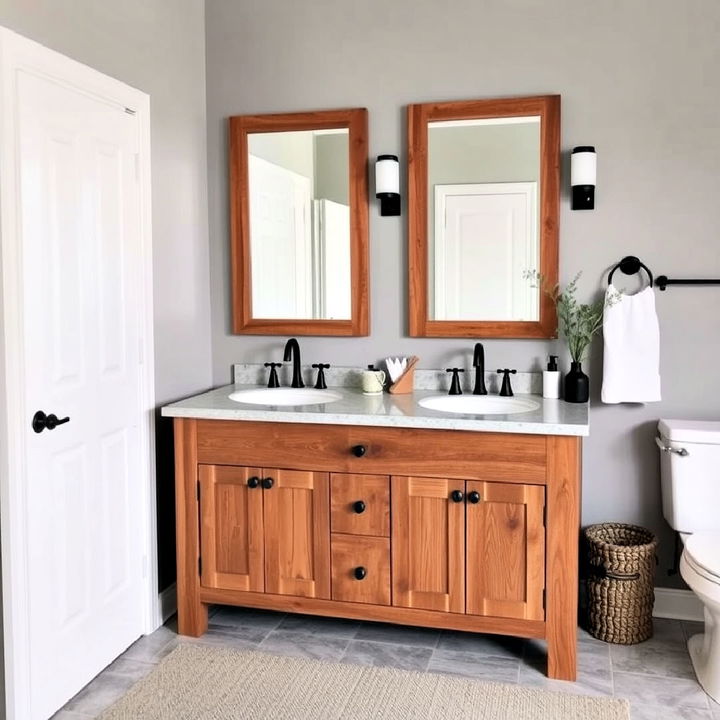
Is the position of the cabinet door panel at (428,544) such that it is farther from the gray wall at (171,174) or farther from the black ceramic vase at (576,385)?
the gray wall at (171,174)

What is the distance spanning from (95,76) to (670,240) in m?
2.01

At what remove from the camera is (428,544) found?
8.67 ft

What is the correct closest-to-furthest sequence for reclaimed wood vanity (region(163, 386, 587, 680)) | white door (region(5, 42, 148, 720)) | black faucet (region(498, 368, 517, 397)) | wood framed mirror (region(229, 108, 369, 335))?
white door (region(5, 42, 148, 720)) → reclaimed wood vanity (region(163, 386, 587, 680)) → black faucet (region(498, 368, 517, 397)) → wood framed mirror (region(229, 108, 369, 335))

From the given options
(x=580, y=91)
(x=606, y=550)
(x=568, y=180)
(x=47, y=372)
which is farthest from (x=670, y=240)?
(x=47, y=372)

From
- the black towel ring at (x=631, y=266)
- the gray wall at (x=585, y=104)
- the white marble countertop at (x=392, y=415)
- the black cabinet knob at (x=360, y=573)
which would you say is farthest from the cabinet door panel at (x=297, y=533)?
the black towel ring at (x=631, y=266)

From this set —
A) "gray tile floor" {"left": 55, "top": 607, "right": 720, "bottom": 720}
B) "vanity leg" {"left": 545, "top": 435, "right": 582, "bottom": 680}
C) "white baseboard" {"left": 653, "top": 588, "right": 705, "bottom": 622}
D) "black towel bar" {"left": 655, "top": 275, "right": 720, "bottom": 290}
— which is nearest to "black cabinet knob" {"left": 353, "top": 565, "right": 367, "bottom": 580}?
"gray tile floor" {"left": 55, "top": 607, "right": 720, "bottom": 720}

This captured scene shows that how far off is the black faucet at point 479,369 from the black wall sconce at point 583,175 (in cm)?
62

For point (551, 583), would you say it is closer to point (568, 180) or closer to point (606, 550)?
→ point (606, 550)

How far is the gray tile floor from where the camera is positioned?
8.02ft

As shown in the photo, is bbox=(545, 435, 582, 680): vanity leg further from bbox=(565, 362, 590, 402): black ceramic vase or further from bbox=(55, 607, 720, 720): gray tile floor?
bbox=(565, 362, 590, 402): black ceramic vase

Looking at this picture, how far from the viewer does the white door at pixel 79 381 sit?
2246 millimetres

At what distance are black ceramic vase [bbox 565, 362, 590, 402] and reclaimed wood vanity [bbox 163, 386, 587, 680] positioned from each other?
0.77 feet

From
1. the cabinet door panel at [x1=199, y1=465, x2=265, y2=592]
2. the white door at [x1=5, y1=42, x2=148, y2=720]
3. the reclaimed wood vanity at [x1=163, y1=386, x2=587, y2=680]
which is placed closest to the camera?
the white door at [x1=5, y1=42, x2=148, y2=720]

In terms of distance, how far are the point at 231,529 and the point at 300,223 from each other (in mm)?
1208
